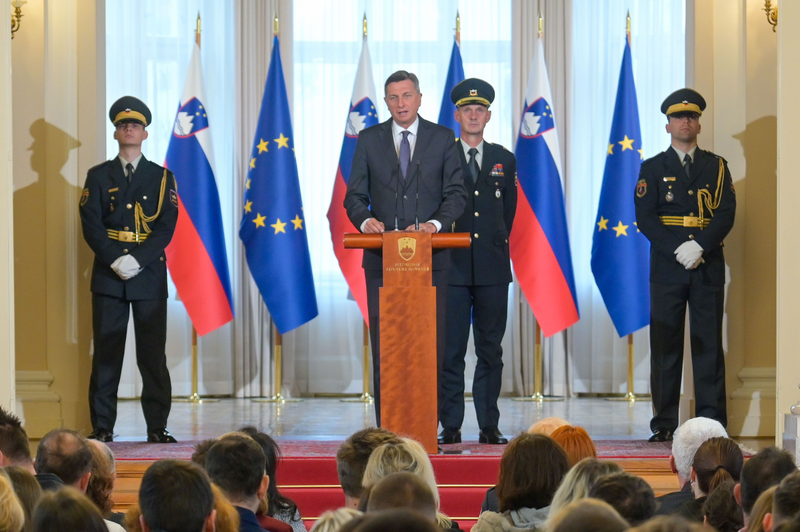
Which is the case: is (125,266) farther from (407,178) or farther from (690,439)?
(690,439)

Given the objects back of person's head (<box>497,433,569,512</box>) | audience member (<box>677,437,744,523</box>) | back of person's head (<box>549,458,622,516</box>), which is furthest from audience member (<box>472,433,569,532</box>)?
audience member (<box>677,437,744,523</box>)

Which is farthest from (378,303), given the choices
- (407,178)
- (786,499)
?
(786,499)

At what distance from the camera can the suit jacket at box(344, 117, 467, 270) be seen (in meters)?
4.59

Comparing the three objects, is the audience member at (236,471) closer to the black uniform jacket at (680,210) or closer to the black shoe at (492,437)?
the black shoe at (492,437)

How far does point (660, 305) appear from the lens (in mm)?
5203

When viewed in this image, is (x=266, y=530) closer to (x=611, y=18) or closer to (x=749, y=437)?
(x=749, y=437)

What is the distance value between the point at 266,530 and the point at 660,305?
126 inches

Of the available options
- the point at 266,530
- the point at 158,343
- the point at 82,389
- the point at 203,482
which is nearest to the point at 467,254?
the point at 158,343

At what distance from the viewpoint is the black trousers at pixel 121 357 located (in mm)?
5223

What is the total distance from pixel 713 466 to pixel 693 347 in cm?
259

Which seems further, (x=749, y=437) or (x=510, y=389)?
(x=510, y=389)

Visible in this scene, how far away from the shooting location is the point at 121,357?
17.3ft

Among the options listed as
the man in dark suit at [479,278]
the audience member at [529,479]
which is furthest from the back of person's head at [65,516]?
the man in dark suit at [479,278]

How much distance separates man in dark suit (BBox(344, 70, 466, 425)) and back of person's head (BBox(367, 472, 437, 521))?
2705mm
